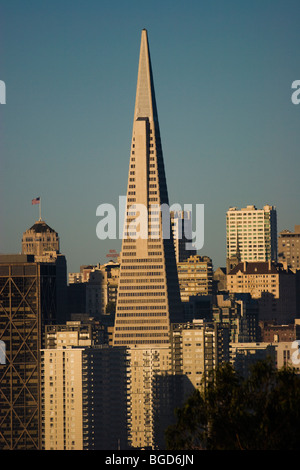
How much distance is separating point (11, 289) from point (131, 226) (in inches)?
791

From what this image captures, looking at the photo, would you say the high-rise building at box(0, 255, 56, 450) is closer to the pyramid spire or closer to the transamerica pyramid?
the transamerica pyramid

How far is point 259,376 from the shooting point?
56.3m

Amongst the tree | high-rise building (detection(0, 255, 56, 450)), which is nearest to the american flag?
high-rise building (detection(0, 255, 56, 450))

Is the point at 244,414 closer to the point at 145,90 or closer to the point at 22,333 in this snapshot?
the point at 22,333

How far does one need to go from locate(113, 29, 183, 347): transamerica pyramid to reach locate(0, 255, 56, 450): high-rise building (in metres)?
11.7

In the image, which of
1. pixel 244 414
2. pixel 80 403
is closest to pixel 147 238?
pixel 80 403

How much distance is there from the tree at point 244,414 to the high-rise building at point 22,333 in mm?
121444

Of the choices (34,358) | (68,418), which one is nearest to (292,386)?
(68,418)

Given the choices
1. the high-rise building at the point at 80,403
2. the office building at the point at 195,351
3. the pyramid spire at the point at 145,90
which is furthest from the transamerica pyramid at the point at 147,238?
the high-rise building at the point at 80,403

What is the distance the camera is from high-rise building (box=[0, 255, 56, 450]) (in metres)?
179

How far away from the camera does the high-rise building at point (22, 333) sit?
178925 millimetres

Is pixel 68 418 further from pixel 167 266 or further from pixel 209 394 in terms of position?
pixel 209 394

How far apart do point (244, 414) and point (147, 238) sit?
144 metres
